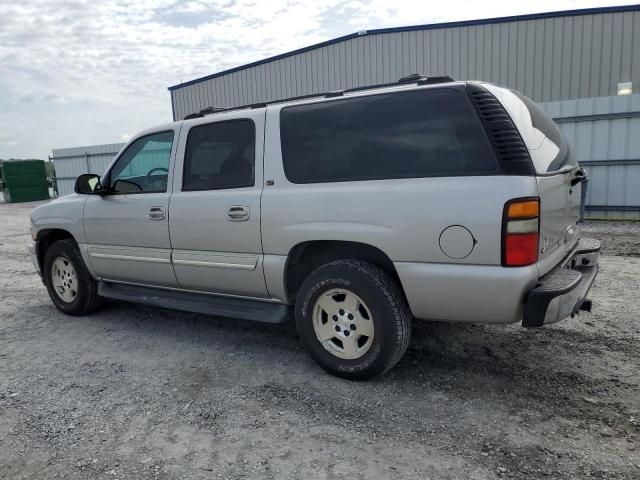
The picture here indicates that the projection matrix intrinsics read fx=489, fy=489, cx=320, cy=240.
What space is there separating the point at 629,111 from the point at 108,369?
10.1 meters

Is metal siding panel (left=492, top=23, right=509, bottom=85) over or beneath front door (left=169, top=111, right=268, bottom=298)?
over

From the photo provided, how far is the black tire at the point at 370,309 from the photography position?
311cm

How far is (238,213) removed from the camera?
365 centimetres

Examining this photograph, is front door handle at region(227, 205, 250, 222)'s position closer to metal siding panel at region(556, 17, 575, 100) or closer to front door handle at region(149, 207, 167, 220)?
front door handle at region(149, 207, 167, 220)

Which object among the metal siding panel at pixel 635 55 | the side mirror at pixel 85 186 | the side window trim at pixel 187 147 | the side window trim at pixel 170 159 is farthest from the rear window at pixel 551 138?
the metal siding panel at pixel 635 55

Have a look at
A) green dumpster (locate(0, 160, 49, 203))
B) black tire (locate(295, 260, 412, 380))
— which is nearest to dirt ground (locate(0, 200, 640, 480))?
black tire (locate(295, 260, 412, 380))

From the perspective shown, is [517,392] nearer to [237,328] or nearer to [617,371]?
[617,371]

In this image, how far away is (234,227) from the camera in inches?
145

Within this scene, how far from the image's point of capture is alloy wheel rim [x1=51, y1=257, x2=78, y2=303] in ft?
16.8

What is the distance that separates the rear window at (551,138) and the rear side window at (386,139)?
508mm

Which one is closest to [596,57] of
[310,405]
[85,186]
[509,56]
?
[509,56]

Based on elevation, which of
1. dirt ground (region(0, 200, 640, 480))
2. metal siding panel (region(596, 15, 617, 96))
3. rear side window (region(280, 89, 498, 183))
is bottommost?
dirt ground (region(0, 200, 640, 480))

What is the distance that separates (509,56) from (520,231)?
12485 mm

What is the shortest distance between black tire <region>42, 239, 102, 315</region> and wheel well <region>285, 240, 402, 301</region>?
251cm
